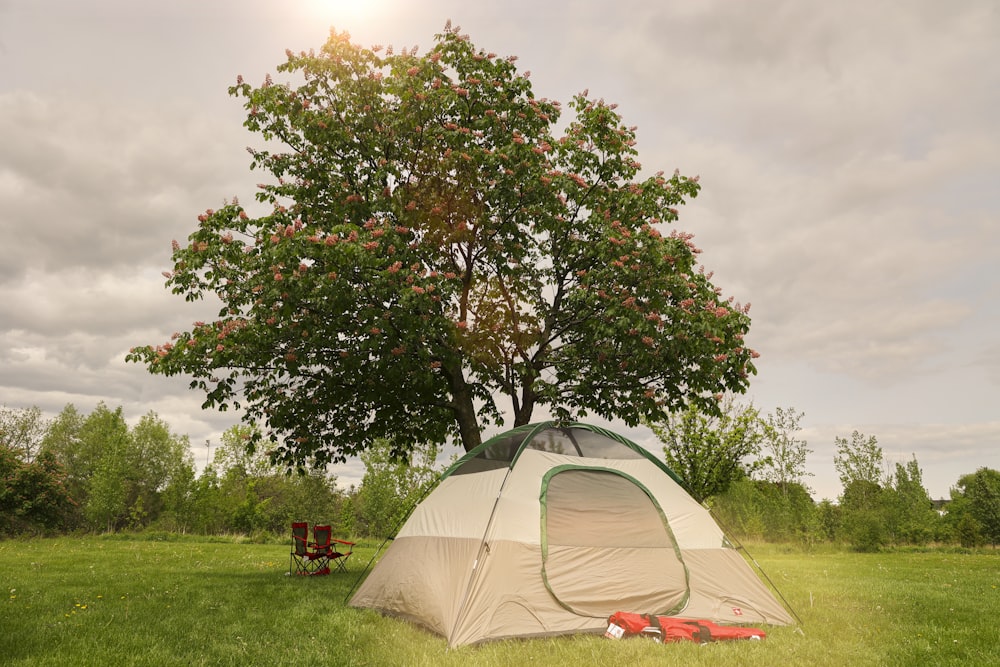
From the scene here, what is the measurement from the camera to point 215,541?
90.3ft

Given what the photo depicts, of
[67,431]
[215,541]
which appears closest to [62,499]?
[215,541]

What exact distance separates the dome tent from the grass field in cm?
43

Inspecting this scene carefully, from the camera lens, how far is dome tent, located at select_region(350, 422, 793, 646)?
757cm

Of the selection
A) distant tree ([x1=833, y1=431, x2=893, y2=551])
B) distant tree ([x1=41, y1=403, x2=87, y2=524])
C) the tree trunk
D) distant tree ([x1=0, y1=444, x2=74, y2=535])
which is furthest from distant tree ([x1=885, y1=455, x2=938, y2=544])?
distant tree ([x1=41, y1=403, x2=87, y2=524])

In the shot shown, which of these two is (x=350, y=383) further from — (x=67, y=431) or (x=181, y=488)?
(x=67, y=431)

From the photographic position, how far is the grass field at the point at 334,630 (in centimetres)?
639

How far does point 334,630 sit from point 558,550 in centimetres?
294

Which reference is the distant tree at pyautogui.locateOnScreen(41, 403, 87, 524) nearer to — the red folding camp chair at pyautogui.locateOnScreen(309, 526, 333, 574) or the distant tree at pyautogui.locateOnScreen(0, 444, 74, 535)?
the distant tree at pyautogui.locateOnScreen(0, 444, 74, 535)

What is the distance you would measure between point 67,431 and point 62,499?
29300 millimetres

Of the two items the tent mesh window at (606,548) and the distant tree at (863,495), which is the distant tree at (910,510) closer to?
the distant tree at (863,495)

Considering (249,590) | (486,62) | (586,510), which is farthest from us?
(486,62)

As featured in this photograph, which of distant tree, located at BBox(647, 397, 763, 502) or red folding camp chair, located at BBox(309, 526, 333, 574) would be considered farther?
distant tree, located at BBox(647, 397, 763, 502)

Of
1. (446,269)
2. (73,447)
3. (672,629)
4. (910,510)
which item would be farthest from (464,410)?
(73,447)

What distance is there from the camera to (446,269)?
13.3 m
